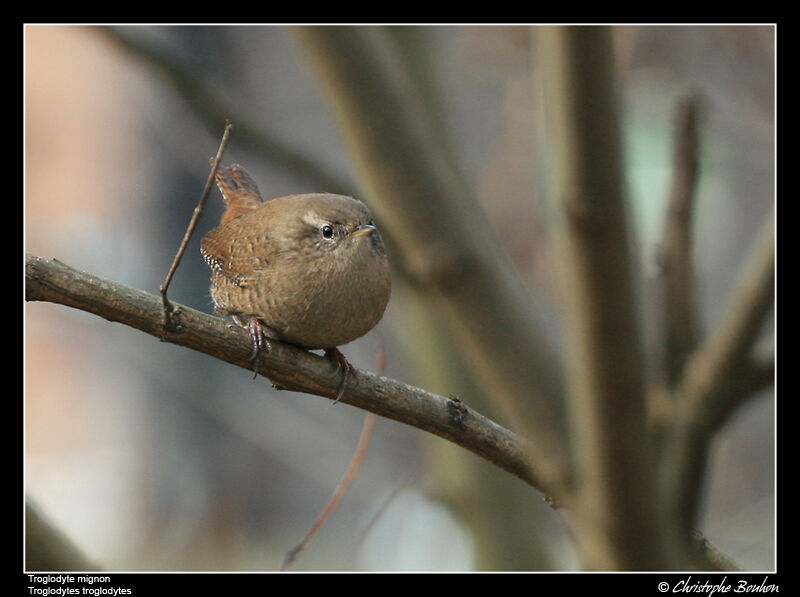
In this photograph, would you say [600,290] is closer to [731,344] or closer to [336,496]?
[731,344]

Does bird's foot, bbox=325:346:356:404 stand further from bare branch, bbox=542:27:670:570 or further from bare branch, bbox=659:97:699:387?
bare branch, bbox=659:97:699:387

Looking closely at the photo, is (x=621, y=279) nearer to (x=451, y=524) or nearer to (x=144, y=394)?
(x=451, y=524)

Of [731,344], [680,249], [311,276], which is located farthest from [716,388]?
[311,276]

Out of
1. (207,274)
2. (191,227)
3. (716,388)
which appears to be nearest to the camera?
(191,227)

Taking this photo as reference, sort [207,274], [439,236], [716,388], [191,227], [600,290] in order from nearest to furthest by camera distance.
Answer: [191,227]
[600,290]
[716,388]
[439,236]
[207,274]

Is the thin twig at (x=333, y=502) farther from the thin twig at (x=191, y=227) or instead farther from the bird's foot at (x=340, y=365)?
the thin twig at (x=191, y=227)

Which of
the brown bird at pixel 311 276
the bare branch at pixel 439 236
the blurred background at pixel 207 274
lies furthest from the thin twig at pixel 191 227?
the blurred background at pixel 207 274
